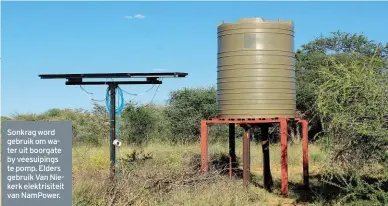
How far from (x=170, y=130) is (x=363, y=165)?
16.3 metres

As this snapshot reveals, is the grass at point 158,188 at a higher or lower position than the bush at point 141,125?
lower

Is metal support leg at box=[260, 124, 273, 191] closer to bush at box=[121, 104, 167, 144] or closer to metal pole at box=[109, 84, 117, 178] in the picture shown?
metal pole at box=[109, 84, 117, 178]

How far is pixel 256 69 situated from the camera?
10266mm

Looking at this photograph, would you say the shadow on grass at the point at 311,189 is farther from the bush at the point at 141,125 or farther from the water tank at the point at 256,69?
the bush at the point at 141,125

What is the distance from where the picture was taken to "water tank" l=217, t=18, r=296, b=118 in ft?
33.7

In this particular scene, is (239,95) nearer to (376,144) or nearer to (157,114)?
(376,144)

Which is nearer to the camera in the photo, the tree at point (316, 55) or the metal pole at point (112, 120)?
the metal pole at point (112, 120)

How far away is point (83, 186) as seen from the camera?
8062 mm

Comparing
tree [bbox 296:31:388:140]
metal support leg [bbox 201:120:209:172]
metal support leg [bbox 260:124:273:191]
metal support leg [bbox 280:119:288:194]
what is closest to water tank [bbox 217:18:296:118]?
metal support leg [bbox 280:119:288:194]

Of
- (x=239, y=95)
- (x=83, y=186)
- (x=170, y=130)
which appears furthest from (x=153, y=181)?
(x=170, y=130)

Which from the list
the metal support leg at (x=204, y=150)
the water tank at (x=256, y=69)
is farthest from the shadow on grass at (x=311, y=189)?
the water tank at (x=256, y=69)

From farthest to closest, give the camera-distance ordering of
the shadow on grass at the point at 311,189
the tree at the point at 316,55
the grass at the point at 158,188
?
the tree at the point at 316,55 → the shadow on grass at the point at 311,189 → the grass at the point at 158,188

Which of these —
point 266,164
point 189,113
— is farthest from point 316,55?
point 266,164

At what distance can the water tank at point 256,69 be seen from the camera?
10.3 meters
